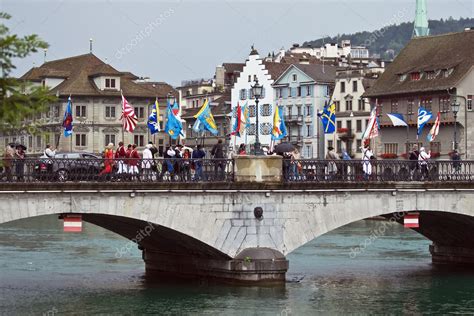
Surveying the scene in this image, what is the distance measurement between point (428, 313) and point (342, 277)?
27.9 ft

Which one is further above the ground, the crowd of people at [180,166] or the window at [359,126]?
the window at [359,126]

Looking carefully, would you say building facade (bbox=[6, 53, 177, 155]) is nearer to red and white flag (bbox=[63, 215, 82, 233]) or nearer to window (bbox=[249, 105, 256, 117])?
window (bbox=[249, 105, 256, 117])

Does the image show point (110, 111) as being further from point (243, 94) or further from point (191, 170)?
point (191, 170)

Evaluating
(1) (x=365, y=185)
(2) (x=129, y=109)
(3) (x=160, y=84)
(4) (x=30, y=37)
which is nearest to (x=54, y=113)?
(3) (x=160, y=84)

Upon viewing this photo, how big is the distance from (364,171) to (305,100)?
75520 mm

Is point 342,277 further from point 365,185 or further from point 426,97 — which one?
point 426,97

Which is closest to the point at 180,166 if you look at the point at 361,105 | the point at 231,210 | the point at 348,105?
the point at 231,210

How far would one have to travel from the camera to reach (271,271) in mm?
37469

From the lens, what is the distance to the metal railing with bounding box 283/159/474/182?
39.2 m

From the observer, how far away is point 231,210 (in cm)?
3778

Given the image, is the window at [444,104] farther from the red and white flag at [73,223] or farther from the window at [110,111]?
the red and white flag at [73,223]

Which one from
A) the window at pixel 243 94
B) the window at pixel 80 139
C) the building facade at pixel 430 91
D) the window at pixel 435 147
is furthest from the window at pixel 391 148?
the window at pixel 243 94

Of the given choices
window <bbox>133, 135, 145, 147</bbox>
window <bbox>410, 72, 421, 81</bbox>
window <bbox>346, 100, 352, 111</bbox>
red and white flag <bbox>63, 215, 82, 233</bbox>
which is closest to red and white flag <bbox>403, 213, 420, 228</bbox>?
red and white flag <bbox>63, 215, 82, 233</bbox>

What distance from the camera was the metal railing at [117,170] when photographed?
1375 inches
